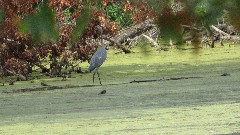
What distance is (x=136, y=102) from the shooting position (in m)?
6.75

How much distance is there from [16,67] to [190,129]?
358 cm

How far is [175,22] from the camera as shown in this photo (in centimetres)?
102

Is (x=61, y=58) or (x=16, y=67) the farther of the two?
(x=61, y=58)

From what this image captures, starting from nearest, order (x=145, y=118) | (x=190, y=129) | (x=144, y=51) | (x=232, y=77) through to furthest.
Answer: (x=144, y=51)
(x=190, y=129)
(x=145, y=118)
(x=232, y=77)

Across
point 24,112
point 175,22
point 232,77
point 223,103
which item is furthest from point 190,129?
point 175,22

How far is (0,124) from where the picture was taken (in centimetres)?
580

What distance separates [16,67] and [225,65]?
238 cm

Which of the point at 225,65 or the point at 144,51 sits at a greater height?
the point at 144,51

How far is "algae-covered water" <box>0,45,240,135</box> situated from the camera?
5.39 m

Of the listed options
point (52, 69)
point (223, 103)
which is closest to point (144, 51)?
point (223, 103)

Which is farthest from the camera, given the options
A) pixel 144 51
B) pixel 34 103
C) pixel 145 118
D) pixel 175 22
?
pixel 34 103

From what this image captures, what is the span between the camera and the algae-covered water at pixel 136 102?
5.39m

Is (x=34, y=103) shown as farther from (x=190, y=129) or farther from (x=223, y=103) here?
(x=190, y=129)

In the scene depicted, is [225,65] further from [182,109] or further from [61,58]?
[182,109]
